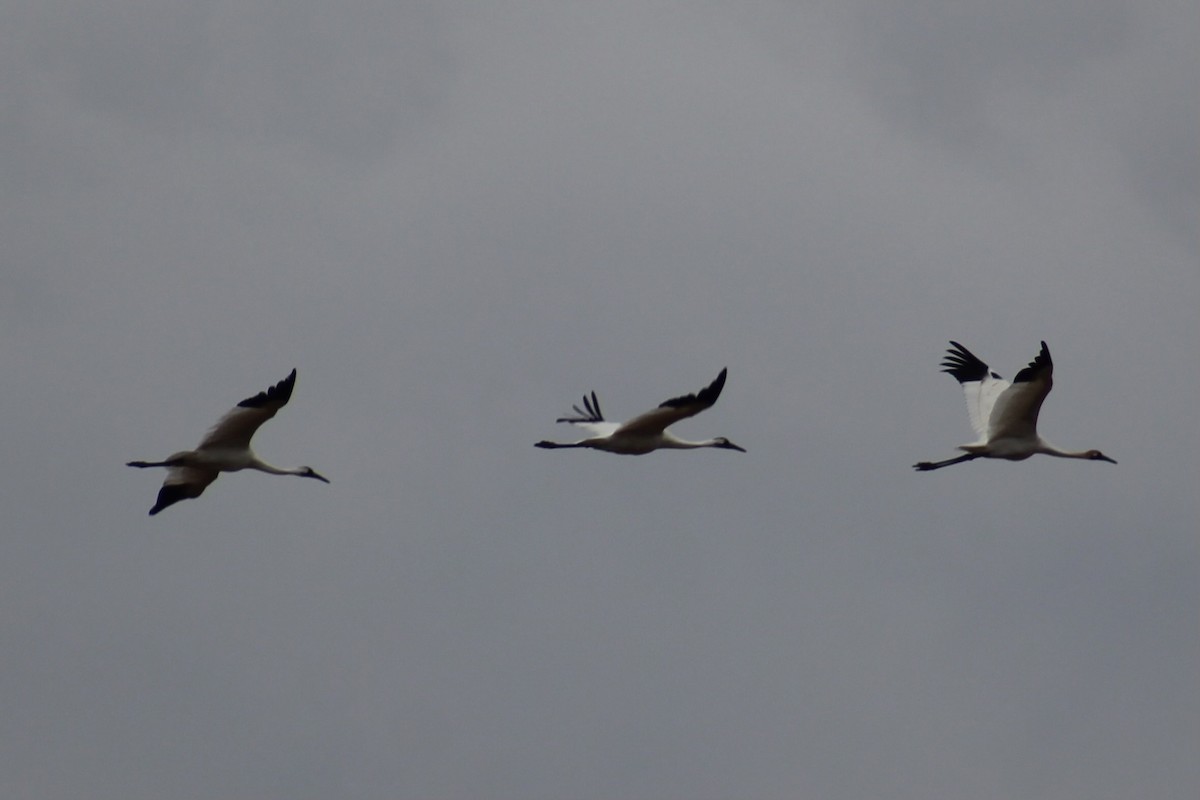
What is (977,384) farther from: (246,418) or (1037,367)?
(246,418)

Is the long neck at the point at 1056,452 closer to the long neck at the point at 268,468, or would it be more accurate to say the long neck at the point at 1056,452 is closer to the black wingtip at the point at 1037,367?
the black wingtip at the point at 1037,367

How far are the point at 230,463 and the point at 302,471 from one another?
1.71 meters

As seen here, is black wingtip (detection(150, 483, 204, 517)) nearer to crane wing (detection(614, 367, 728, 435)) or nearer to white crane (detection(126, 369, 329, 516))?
white crane (detection(126, 369, 329, 516))

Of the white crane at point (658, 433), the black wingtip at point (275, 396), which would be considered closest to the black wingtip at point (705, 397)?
the white crane at point (658, 433)

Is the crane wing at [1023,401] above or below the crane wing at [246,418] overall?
below

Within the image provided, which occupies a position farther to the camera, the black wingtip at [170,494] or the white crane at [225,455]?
the black wingtip at [170,494]

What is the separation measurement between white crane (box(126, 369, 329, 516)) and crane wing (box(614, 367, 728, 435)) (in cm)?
438

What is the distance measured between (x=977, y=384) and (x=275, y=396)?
1013 cm

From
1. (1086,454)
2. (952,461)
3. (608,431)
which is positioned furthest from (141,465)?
(1086,454)

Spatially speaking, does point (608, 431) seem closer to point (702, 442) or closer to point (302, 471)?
point (702, 442)

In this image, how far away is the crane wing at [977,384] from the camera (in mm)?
26656

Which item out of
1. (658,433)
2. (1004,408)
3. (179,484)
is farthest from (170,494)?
(1004,408)

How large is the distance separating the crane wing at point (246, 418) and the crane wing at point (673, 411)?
435 cm

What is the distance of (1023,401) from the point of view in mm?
25094
